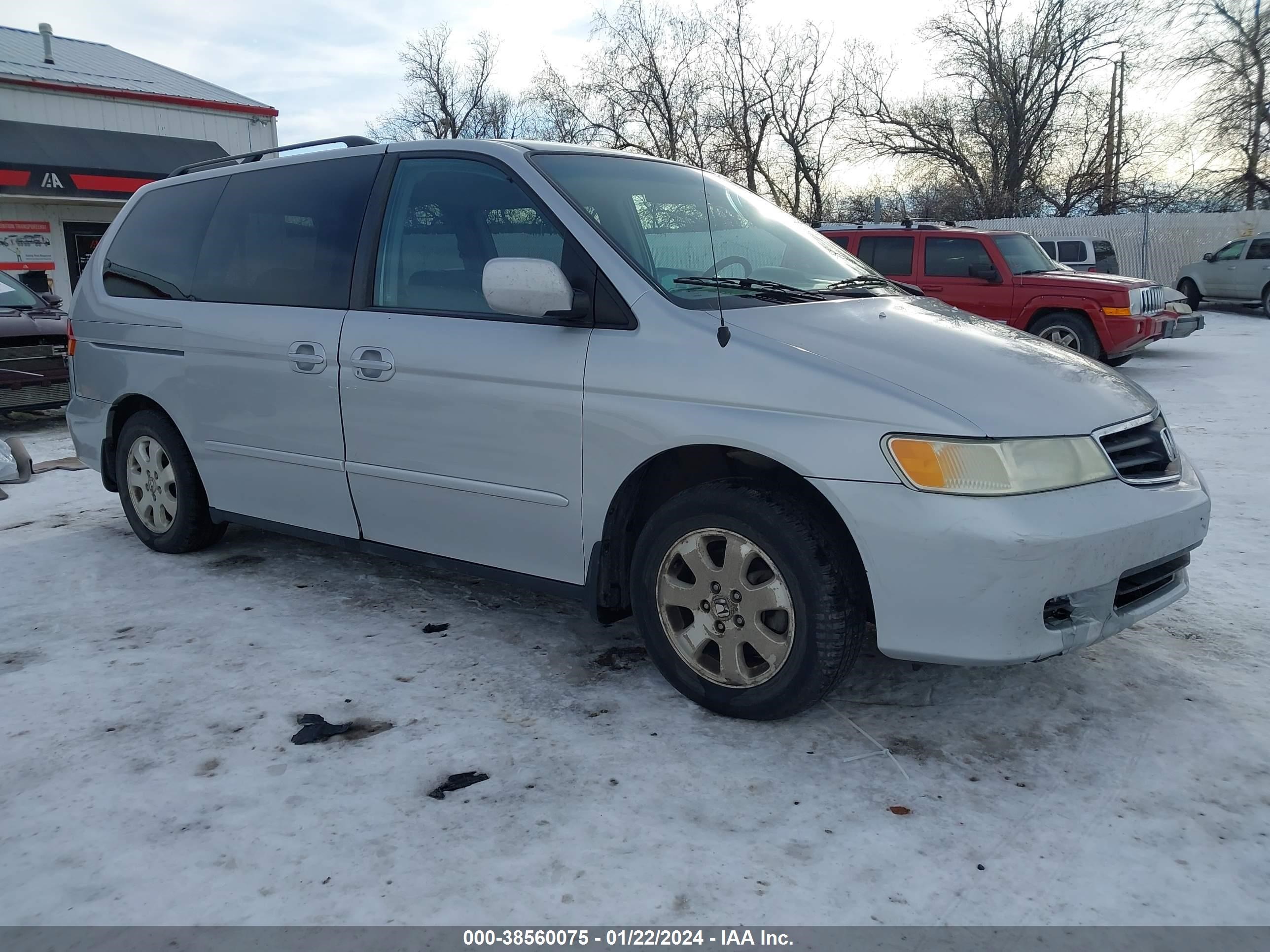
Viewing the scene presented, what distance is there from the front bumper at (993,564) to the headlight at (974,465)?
29 mm

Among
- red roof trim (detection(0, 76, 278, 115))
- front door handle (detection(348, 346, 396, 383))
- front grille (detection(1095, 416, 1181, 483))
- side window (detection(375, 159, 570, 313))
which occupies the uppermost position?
red roof trim (detection(0, 76, 278, 115))

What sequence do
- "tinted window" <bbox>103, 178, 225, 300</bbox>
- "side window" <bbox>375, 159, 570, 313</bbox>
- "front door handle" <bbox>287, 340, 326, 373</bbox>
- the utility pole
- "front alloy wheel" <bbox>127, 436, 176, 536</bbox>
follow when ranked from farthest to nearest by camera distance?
the utility pole → "front alloy wheel" <bbox>127, 436, 176, 536</bbox> → "tinted window" <bbox>103, 178, 225, 300</bbox> → "front door handle" <bbox>287, 340, 326, 373</bbox> → "side window" <bbox>375, 159, 570, 313</bbox>

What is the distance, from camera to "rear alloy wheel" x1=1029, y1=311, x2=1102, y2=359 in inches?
452

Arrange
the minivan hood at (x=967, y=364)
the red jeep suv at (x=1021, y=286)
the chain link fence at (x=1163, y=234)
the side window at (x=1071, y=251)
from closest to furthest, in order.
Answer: the minivan hood at (x=967, y=364), the red jeep suv at (x=1021, y=286), the side window at (x=1071, y=251), the chain link fence at (x=1163, y=234)

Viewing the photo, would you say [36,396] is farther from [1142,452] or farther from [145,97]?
[145,97]

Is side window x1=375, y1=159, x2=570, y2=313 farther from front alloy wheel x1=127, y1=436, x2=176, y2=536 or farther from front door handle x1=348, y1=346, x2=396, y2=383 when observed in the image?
front alloy wheel x1=127, y1=436, x2=176, y2=536

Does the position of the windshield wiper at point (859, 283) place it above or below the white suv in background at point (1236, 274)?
below

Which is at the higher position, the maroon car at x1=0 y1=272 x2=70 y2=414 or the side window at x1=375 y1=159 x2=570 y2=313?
the side window at x1=375 y1=159 x2=570 y2=313

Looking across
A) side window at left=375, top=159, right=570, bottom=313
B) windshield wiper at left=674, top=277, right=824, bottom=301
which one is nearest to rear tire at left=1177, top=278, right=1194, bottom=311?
windshield wiper at left=674, top=277, right=824, bottom=301

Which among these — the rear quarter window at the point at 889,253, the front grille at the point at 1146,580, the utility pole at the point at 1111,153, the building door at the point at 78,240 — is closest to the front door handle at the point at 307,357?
the front grille at the point at 1146,580

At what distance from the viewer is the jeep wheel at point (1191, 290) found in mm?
21547

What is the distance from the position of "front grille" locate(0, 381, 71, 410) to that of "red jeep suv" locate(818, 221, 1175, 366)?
8305 millimetres

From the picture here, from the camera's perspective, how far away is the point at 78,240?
19141 millimetres

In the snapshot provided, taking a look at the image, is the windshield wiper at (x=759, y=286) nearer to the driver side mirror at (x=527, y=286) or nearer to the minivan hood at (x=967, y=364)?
the minivan hood at (x=967, y=364)
